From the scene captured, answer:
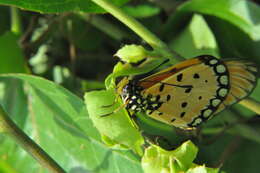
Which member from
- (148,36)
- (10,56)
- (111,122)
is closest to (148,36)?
(148,36)

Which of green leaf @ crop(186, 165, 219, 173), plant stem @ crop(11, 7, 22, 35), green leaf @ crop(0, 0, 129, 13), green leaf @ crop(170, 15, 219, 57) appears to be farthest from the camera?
plant stem @ crop(11, 7, 22, 35)

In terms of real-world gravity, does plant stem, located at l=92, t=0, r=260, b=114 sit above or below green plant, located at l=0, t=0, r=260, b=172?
above

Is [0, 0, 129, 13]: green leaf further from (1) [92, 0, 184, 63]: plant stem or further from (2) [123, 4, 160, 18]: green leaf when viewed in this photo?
(2) [123, 4, 160, 18]: green leaf

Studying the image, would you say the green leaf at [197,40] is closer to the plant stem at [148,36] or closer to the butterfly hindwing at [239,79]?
the butterfly hindwing at [239,79]

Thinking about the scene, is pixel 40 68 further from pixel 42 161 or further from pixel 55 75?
pixel 42 161

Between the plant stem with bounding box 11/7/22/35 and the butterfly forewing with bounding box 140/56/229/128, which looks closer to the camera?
the butterfly forewing with bounding box 140/56/229/128

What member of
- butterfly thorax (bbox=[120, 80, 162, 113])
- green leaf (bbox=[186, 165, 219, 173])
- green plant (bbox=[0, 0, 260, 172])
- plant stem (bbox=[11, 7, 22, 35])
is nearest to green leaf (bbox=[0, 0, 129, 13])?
green plant (bbox=[0, 0, 260, 172])

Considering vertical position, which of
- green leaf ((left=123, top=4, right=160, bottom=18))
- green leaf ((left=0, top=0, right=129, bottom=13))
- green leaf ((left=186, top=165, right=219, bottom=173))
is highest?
green leaf ((left=0, top=0, right=129, bottom=13))
